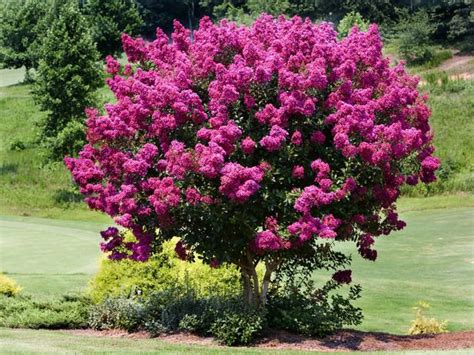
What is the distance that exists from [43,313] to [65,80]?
3660cm

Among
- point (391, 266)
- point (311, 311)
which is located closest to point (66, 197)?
point (391, 266)

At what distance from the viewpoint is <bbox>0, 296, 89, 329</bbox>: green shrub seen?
16094 millimetres

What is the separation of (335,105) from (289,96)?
882mm

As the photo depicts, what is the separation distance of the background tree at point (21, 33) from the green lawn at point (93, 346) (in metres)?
69.8

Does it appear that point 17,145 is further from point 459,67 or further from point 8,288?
point 8,288

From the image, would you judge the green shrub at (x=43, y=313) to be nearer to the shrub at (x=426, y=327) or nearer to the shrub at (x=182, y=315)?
the shrub at (x=182, y=315)

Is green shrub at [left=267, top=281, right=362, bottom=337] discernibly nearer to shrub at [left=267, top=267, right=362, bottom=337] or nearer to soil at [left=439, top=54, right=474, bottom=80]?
shrub at [left=267, top=267, right=362, bottom=337]

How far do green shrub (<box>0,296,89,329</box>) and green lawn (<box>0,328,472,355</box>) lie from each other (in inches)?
53.7

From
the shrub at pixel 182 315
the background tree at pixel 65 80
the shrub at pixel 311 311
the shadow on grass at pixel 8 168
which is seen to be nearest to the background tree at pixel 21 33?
the shadow on grass at pixel 8 168

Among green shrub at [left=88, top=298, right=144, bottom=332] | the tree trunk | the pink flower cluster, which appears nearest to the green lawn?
green shrub at [left=88, top=298, right=144, bottom=332]

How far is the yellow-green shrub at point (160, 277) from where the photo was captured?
1677cm

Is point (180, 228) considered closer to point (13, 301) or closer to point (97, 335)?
point (97, 335)

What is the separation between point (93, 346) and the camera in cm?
1267

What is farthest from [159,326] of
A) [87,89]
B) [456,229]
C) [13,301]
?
[87,89]
